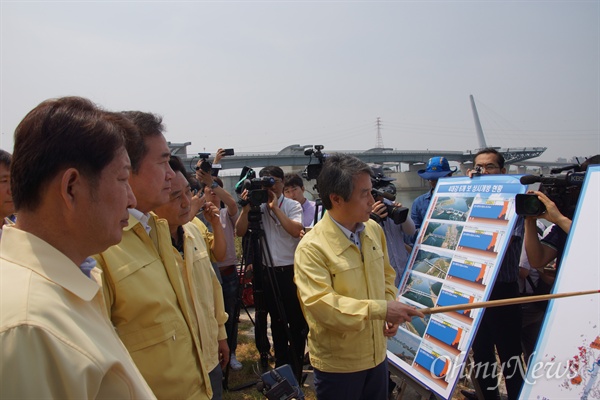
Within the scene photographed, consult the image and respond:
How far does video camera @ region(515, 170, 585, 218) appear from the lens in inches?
97.9

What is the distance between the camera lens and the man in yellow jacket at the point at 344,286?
217cm

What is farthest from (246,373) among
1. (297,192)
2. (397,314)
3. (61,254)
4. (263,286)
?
(61,254)

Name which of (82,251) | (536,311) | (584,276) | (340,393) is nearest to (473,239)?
(584,276)

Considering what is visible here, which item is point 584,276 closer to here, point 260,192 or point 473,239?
point 473,239

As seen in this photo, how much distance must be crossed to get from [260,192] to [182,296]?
189 cm

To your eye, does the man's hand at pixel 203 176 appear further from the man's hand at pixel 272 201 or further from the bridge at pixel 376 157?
the bridge at pixel 376 157

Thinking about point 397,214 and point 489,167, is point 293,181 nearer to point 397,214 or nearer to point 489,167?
point 397,214

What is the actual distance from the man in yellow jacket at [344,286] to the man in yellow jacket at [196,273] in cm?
53

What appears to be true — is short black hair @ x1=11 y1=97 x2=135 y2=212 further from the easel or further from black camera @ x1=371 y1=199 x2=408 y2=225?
the easel

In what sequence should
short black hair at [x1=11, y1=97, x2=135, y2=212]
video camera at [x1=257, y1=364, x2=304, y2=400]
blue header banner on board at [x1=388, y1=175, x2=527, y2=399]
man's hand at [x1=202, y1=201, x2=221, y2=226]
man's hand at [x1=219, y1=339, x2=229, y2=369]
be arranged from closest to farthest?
1. short black hair at [x1=11, y1=97, x2=135, y2=212]
2. video camera at [x1=257, y1=364, x2=304, y2=400]
3. man's hand at [x1=219, y1=339, x2=229, y2=369]
4. blue header banner on board at [x1=388, y1=175, x2=527, y2=399]
5. man's hand at [x1=202, y1=201, x2=221, y2=226]

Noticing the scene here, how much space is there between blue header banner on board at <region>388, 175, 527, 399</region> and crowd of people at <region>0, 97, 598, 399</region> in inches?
11.2

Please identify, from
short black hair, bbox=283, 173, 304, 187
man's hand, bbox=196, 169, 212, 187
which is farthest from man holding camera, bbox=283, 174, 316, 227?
man's hand, bbox=196, 169, 212, 187

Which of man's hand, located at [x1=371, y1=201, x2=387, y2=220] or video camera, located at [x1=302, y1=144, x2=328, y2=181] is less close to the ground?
video camera, located at [x1=302, y1=144, x2=328, y2=181]

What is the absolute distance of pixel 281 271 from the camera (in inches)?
151
